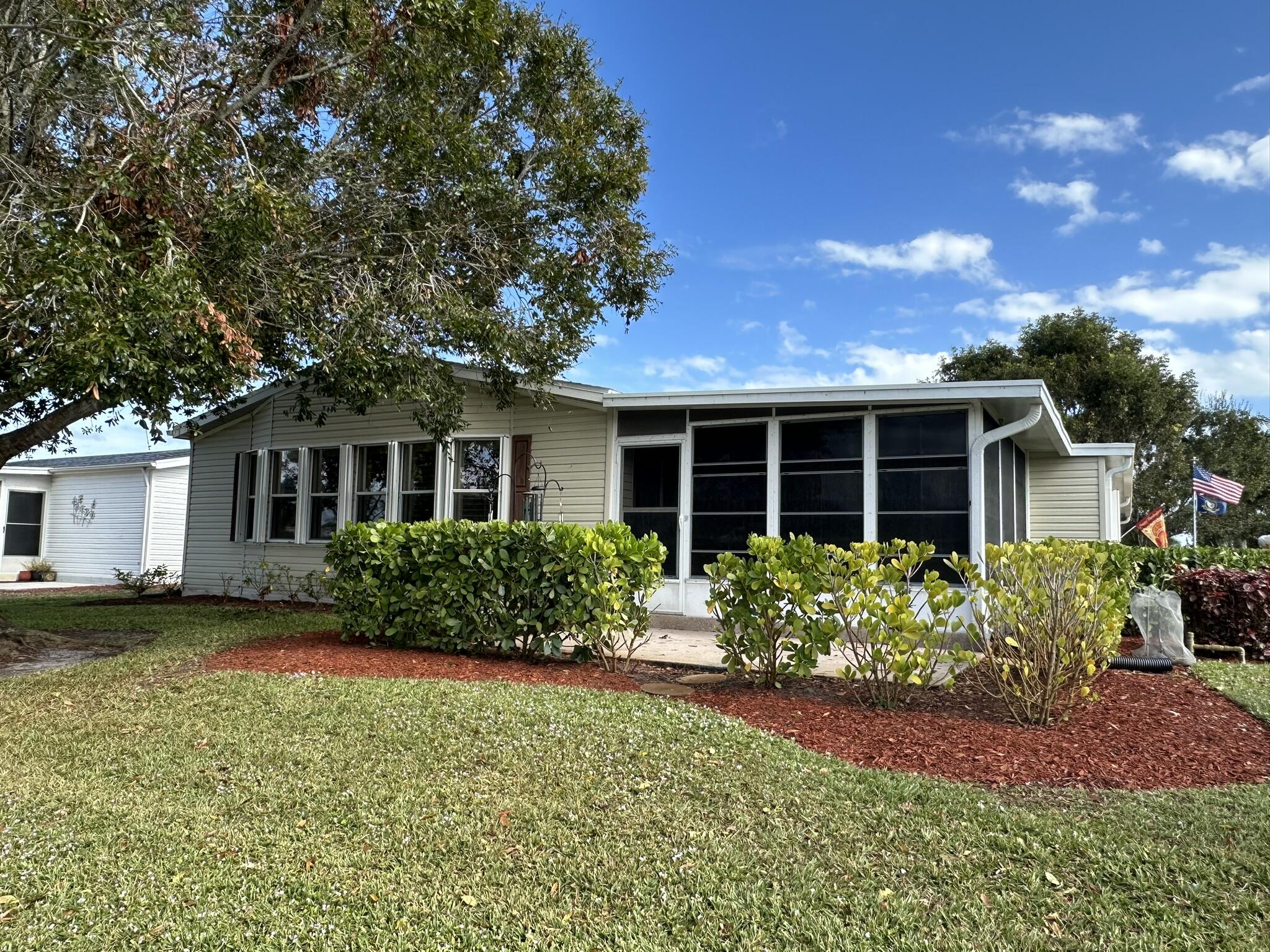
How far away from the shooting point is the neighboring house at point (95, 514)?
19.7 meters

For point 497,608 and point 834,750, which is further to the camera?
point 497,608

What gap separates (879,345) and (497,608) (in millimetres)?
15058

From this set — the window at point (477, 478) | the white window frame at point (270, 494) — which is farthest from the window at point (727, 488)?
the white window frame at point (270, 494)

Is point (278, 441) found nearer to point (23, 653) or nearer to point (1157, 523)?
point (23, 653)

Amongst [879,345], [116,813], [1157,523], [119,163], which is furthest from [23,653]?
[1157,523]

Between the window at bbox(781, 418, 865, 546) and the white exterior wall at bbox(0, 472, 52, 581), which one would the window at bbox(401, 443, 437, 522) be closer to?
the window at bbox(781, 418, 865, 546)

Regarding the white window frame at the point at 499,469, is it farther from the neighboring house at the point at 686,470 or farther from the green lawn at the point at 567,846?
the green lawn at the point at 567,846

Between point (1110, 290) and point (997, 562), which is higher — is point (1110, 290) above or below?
above

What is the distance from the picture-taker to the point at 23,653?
7312 mm

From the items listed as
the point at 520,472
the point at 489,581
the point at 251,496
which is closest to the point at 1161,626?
the point at 489,581

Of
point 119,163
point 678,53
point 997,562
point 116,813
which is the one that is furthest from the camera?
point 678,53

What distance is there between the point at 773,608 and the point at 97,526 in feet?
70.0

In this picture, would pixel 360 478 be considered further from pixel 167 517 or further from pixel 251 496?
pixel 167 517

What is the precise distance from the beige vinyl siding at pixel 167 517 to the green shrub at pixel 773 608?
18.0 metres
